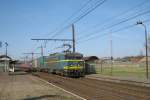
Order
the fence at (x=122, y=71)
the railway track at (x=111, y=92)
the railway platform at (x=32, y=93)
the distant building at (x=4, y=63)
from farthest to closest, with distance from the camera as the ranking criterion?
the distant building at (x=4, y=63) → the fence at (x=122, y=71) → the railway track at (x=111, y=92) → the railway platform at (x=32, y=93)

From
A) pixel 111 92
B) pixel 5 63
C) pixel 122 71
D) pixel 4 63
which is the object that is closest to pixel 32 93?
pixel 111 92

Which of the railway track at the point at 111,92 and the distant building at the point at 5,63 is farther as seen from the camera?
the distant building at the point at 5,63

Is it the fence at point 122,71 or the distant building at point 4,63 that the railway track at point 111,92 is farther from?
the distant building at point 4,63

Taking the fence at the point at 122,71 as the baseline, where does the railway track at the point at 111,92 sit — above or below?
above

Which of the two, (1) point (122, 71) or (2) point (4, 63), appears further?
(2) point (4, 63)

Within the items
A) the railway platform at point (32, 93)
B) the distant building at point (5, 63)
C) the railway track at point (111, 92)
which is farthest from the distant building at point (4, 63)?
the railway track at point (111, 92)

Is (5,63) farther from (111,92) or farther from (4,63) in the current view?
(111,92)

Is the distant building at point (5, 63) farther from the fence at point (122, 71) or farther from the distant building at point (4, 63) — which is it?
the fence at point (122, 71)

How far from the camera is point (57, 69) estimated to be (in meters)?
44.2

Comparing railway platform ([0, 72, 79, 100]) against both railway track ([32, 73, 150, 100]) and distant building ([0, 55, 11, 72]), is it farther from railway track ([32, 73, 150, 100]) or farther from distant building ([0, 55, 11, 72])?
distant building ([0, 55, 11, 72])

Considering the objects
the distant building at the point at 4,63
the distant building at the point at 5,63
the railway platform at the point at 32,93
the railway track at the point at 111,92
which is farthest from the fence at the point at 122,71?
the distant building at the point at 4,63

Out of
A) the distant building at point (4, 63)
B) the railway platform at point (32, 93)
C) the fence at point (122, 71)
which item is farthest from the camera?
the distant building at point (4, 63)

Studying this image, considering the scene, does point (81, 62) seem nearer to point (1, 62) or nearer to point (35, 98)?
point (35, 98)

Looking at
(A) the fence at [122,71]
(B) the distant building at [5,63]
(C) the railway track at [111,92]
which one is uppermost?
(B) the distant building at [5,63]
